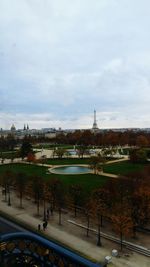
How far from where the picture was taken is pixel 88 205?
94.1ft

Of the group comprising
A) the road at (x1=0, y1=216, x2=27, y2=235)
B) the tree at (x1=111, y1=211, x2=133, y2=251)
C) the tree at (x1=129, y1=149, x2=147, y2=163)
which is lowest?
the road at (x1=0, y1=216, x2=27, y2=235)

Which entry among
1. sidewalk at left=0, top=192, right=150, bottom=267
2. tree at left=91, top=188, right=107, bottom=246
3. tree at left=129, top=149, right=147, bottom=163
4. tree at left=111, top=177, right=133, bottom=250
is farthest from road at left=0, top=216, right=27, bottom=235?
tree at left=129, top=149, right=147, bottom=163

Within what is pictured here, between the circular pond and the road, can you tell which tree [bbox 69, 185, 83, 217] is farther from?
the circular pond

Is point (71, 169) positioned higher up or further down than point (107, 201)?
further down

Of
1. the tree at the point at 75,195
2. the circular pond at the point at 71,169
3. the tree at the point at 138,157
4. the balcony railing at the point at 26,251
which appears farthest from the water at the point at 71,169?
the balcony railing at the point at 26,251

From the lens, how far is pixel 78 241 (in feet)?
81.8

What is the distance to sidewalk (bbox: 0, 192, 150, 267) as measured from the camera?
71.3ft

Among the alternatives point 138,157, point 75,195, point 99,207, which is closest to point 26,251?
point 99,207

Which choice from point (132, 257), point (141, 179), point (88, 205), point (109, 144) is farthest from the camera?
point (109, 144)

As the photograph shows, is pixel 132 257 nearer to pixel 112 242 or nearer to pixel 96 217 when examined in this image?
pixel 112 242

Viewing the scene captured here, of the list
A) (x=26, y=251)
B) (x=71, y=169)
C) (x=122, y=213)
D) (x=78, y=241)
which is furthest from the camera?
(x=71, y=169)

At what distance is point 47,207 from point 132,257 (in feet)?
49.2

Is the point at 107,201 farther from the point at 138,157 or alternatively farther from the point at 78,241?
the point at 138,157

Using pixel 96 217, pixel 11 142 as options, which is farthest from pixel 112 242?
pixel 11 142
